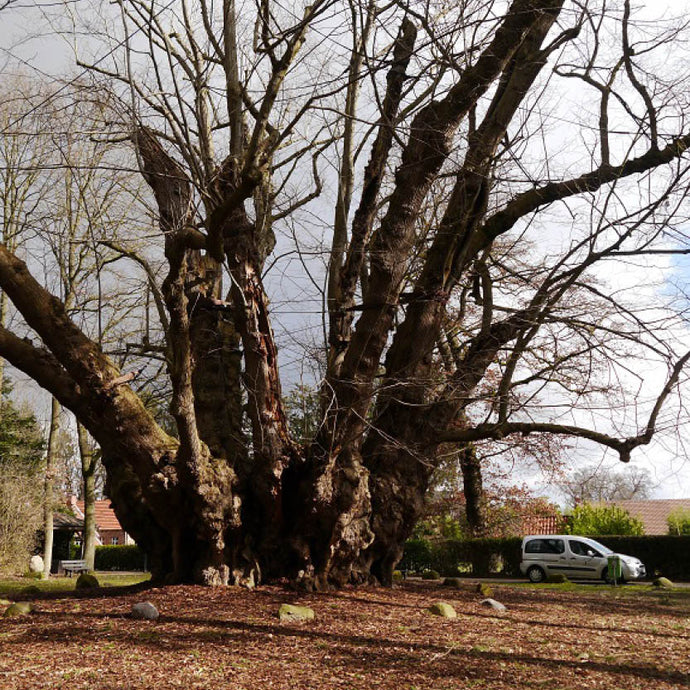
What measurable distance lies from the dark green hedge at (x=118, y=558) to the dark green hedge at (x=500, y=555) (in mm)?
12951

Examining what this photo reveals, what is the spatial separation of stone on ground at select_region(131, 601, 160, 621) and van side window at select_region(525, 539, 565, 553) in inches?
672

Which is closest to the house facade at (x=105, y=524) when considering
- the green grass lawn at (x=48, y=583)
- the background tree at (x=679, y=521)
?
the green grass lawn at (x=48, y=583)

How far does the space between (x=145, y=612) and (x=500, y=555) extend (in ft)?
65.2

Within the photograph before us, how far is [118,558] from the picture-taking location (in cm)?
3222

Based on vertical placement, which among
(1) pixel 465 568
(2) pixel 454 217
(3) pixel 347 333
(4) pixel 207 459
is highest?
(2) pixel 454 217

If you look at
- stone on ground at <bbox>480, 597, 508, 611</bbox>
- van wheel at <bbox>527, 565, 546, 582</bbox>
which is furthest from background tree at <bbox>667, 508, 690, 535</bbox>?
stone on ground at <bbox>480, 597, 508, 611</bbox>

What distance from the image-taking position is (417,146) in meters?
8.18

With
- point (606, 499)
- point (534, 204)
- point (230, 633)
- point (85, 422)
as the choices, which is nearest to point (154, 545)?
point (85, 422)

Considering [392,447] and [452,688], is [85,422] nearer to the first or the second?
[392,447]

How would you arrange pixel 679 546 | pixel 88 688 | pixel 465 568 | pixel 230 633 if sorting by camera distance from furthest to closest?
pixel 465 568 → pixel 679 546 → pixel 230 633 → pixel 88 688

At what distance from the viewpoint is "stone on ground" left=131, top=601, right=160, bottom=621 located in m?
6.48

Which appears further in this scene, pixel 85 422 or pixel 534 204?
pixel 534 204

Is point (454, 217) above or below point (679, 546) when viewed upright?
above

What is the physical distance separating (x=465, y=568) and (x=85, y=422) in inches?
796
